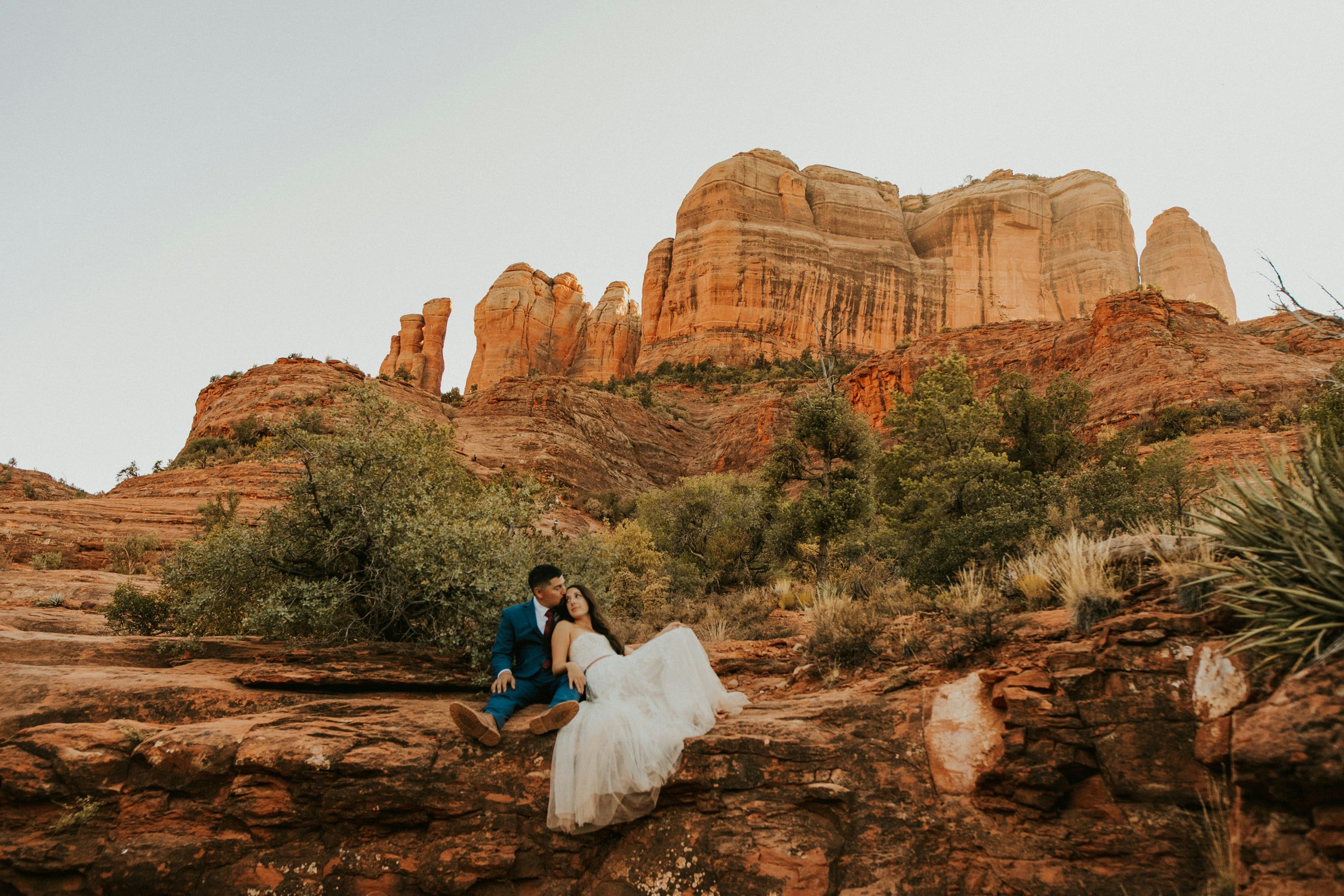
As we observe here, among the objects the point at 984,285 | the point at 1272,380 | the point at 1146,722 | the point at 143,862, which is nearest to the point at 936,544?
the point at 1146,722

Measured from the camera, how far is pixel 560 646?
5230mm

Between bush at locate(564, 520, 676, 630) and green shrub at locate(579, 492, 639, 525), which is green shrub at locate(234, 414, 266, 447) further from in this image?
bush at locate(564, 520, 676, 630)

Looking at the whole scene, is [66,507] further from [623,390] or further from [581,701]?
[623,390]

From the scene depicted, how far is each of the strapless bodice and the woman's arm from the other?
2.1 inches

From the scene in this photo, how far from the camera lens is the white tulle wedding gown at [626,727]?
4312 mm

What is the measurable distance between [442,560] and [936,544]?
7556mm

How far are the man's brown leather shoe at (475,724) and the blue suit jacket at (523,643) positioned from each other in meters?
0.58

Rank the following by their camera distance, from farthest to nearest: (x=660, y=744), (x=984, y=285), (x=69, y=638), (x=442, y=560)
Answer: (x=984, y=285), (x=442, y=560), (x=69, y=638), (x=660, y=744)

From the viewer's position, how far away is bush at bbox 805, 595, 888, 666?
6.71m

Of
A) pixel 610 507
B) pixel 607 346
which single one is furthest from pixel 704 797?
pixel 607 346

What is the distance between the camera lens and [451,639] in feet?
23.2

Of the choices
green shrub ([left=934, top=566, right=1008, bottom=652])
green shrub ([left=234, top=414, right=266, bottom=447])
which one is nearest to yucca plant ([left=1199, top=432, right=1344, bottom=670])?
green shrub ([left=934, top=566, right=1008, bottom=652])

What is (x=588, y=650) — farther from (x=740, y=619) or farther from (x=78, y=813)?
(x=740, y=619)

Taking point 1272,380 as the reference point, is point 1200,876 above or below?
below
